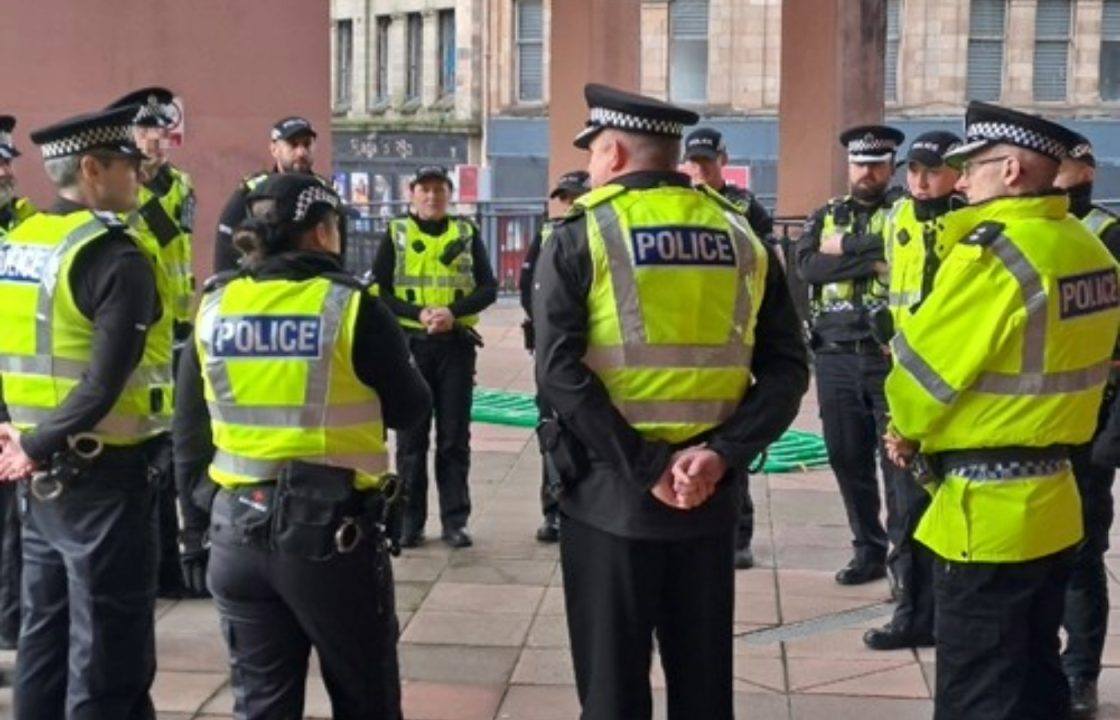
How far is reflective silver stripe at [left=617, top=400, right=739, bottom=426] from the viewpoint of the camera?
194 inches

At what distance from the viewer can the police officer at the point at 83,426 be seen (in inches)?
209

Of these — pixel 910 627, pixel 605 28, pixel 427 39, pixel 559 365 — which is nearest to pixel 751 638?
pixel 910 627

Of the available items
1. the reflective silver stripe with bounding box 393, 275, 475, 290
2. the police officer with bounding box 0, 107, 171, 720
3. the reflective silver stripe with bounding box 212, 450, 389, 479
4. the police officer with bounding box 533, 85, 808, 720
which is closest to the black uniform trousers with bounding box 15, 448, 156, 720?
the police officer with bounding box 0, 107, 171, 720

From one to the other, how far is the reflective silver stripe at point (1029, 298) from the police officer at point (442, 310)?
15.3ft

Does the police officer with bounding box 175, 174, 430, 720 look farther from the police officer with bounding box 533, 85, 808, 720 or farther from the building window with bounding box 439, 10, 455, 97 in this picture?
the building window with bounding box 439, 10, 455, 97

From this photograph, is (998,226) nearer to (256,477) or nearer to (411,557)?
(256,477)

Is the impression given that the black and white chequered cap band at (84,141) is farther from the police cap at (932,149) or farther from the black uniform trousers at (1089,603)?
the black uniform trousers at (1089,603)

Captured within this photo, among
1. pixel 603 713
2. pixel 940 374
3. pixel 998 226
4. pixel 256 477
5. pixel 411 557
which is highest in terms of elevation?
pixel 998 226

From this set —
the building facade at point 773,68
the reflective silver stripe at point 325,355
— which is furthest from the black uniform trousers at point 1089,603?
the building facade at point 773,68

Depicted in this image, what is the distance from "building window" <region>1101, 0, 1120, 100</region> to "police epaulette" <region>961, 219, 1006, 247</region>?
30650mm

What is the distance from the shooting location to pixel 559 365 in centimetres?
486

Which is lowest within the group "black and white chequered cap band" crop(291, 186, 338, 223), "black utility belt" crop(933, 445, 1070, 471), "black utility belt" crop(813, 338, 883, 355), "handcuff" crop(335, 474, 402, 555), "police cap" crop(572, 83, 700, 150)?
"handcuff" crop(335, 474, 402, 555)

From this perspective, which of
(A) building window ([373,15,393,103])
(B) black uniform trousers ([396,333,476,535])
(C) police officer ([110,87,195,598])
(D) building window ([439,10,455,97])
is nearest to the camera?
(C) police officer ([110,87,195,598])

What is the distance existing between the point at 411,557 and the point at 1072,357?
186 inches
